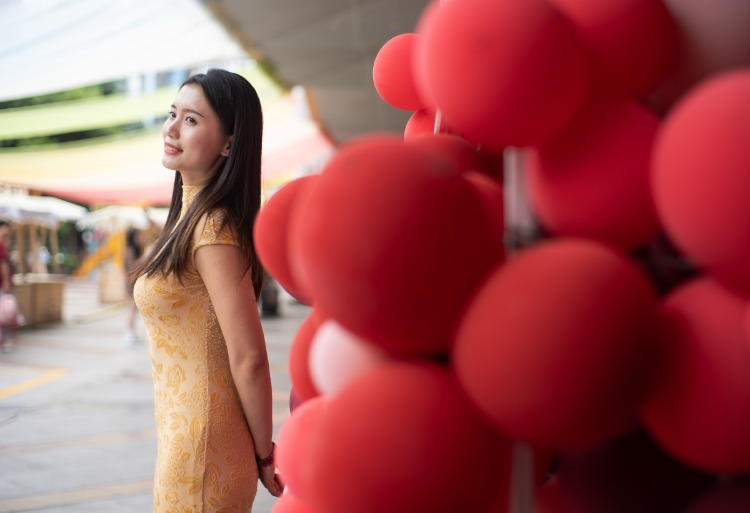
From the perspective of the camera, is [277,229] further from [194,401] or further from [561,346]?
[194,401]

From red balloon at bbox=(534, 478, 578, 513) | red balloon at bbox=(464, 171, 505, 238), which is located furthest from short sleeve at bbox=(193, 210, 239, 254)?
red balloon at bbox=(534, 478, 578, 513)

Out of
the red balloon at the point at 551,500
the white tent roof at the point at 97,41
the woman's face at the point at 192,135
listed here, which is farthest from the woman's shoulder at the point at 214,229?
the white tent roof at the point at 97,41

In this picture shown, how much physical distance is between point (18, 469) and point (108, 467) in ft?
1.34

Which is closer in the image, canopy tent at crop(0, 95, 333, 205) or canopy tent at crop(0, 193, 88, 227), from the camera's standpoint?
canopy tent at crop(0, 95, 333, 205)

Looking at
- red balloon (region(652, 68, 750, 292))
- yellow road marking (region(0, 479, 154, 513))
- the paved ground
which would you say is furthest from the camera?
the paved ground

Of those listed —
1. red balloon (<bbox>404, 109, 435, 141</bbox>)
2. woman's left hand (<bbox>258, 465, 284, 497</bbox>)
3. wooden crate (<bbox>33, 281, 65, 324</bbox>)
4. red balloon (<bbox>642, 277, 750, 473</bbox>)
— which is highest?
red balloon (<bbox>404, 109, 435, 141</bbox>)

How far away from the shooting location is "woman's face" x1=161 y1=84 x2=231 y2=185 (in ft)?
4.45

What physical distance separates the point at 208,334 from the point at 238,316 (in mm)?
94

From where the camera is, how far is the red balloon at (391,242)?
508 mm

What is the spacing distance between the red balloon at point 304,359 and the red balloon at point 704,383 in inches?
14.6

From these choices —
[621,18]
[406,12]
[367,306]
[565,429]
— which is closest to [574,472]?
[565,429]

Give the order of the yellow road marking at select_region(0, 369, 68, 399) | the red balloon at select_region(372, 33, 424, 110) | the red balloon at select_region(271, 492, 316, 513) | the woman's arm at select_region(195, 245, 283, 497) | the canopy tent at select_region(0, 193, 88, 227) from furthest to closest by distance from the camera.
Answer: the canopy tent at select_region(0, 193, 88, 227), the yellow road marking at select_region(0, 369, 68, 399), the woman's arm at select_region(195, 245, 283, 497), the red balloon at select_region(372, 33, 424, 110), the red balloon at select_region(271, 492, 316, 513)

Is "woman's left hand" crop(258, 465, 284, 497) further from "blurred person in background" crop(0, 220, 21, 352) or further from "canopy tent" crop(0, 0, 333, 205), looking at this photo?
"blurred person in background" crop(0, 220, 21, 352)

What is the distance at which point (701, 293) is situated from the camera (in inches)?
21.5
